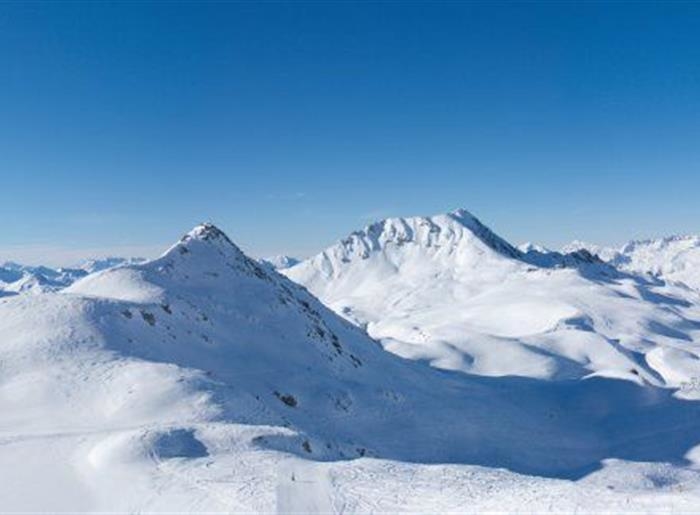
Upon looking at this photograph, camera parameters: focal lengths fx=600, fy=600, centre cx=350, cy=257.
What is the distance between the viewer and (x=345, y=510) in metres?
18.2

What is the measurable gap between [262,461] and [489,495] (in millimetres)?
8507

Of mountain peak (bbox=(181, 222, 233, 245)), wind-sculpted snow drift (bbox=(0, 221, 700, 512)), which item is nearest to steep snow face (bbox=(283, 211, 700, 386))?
wind-sculpted snow drift (bbox=(0, 221, 700, 512))

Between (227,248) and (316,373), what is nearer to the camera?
(316,373)

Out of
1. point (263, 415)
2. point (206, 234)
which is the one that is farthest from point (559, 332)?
point (263, 415)

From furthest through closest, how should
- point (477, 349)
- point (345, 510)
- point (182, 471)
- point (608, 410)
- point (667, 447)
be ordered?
point (477, 349) → point (608, 410) → point (667, 447) → point (182, 471) → point (345, 510)

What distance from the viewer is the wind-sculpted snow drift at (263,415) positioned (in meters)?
20.0

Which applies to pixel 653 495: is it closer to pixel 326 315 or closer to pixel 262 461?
pixel 262 461

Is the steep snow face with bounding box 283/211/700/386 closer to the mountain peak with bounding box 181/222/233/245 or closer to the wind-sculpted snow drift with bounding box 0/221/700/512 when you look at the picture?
the wind-sculpted snow drift with bounding box 0/221/700/512

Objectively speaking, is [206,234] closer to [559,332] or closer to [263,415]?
[263,415]

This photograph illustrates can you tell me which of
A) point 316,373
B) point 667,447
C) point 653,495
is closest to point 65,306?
point 316,373

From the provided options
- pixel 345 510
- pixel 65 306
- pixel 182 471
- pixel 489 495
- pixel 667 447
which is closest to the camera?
pixel 345 510

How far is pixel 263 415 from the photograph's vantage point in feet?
113

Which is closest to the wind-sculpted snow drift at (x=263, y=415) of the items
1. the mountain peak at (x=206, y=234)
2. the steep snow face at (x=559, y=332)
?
the mountain peak at (x=206, y=234)

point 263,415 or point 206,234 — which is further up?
point 206,234
